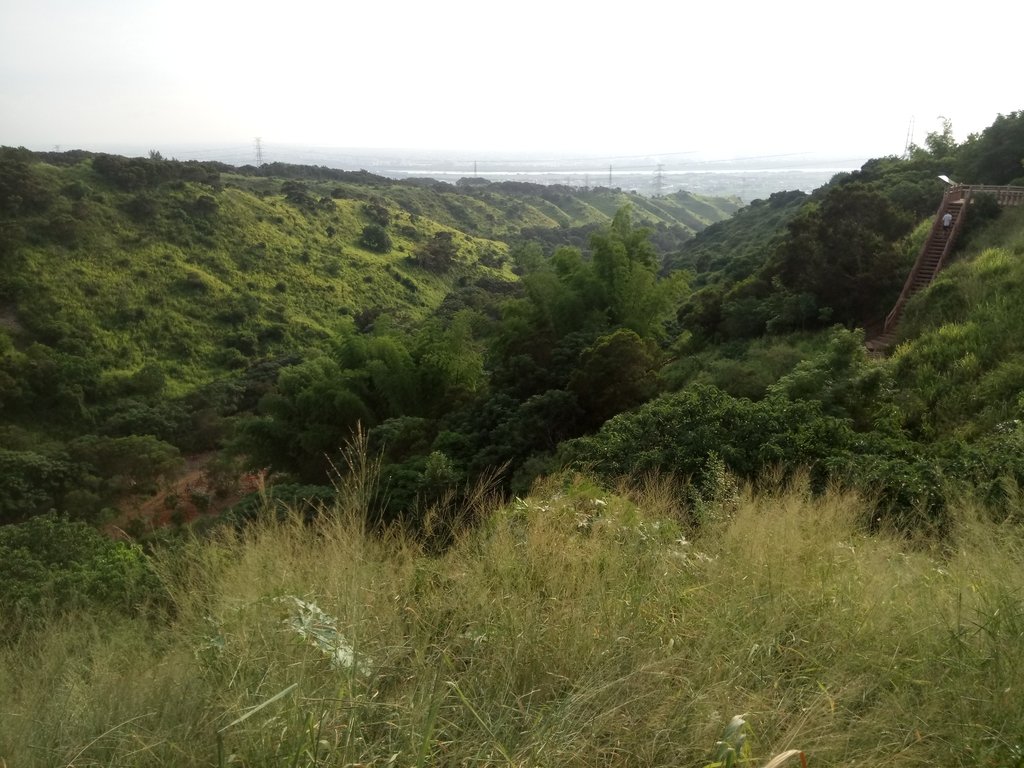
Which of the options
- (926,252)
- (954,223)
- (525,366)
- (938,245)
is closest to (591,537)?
(525,366)

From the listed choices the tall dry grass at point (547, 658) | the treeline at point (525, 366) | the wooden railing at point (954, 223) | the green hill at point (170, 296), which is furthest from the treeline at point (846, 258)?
the tall dry grass at point (547, 658)

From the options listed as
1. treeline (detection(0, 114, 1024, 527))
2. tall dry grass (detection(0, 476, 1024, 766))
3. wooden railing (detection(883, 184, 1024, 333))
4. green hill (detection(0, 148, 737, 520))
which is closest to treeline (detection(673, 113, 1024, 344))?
treeline (detection(0, 114, 1024, 527))

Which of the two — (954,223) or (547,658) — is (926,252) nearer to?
(954,223)

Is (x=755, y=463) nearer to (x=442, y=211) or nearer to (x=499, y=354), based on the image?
(x=499, y=354)

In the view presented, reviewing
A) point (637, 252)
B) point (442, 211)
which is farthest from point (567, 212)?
point (637, 252)

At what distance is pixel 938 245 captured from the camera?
12680 millimetres

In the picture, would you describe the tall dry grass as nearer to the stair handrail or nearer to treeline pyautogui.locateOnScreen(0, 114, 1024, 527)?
treeline pyautogui.locateOnScreen(0, 114, 1024, 527)

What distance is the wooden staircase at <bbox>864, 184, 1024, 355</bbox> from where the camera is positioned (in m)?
11.6

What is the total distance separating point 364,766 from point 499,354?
1375 cm

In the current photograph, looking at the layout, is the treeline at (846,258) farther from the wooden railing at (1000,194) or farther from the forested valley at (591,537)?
the wooden railing at (1000,194)

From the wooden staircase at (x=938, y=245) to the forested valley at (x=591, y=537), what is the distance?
0.35 m

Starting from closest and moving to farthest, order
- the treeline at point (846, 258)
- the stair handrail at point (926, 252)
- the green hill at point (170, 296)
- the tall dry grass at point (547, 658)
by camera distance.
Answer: the tall dry grass at point (547, 658) < the stair handrail at point (926, 252) < the treeline at point (846, 258) < the green hill at point (170, 296)

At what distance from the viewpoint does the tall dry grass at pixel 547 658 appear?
1677 mm

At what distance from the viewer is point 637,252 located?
1627 centimetres
